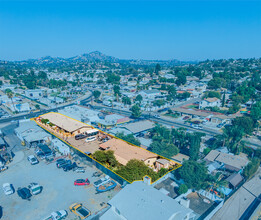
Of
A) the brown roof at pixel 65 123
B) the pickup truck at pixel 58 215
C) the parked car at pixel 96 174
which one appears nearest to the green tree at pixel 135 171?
the parked car at pixel 96 174

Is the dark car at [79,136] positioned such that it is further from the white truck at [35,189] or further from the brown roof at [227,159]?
the brown roof at [227,159]

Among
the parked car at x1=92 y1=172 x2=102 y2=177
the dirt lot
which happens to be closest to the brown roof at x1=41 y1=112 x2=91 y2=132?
the parked car at x1=92 y1=172 x2=102 y2=177

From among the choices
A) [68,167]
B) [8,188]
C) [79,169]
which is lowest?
[8,188]

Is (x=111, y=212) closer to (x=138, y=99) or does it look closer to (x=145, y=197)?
(x=145, y=197)

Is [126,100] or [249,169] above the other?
[249,169]

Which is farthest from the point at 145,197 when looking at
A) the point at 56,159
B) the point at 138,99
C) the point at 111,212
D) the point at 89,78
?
the point at 89,78

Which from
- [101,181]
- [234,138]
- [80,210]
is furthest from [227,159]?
[80,210]

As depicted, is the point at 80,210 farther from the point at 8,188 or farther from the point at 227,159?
the point at 227,159
